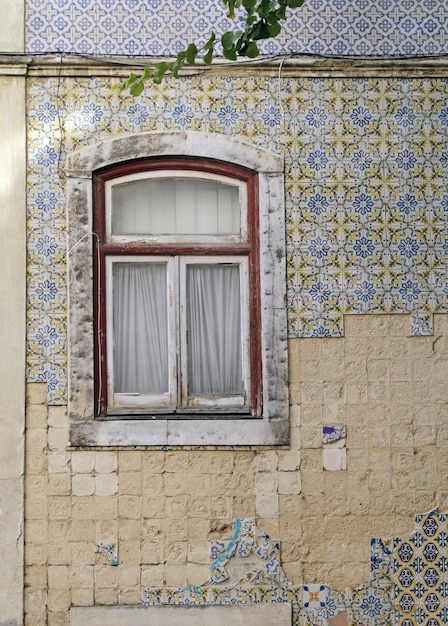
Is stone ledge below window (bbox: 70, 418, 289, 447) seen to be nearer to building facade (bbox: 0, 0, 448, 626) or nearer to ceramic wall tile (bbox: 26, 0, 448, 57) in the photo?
building facade (bbox: 0, 0, 448, 626)

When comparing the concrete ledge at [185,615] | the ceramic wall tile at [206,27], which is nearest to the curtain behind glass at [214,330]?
the concrete ledge at [185,615]

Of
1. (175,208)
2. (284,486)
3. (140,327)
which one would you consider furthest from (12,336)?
(284,486)

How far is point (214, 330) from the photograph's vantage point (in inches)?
228

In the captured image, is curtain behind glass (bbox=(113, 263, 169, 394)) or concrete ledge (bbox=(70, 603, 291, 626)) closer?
concrete ledge (bbox=(70, 603, 291, 626))

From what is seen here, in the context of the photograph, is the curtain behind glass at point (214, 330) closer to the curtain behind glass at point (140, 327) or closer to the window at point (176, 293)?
the window at point (176, 293)

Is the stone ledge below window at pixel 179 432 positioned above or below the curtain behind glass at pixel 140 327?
below

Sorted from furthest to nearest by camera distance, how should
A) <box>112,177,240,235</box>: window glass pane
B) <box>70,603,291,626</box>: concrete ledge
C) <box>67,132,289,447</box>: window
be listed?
<box>112,177,240,235</box>: window glass pane → <box>67,132,289,447</box>: window → <box>70,603,291,626</box>: concrete ledge

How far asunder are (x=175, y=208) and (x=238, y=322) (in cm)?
88

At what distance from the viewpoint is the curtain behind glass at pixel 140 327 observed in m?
5.72

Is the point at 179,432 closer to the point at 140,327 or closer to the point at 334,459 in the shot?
the point at 140,327

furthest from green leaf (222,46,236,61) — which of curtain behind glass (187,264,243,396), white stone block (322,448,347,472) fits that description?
white stone block (322,448,347,472)

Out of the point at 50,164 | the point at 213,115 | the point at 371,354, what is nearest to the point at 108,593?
the point at 371,354

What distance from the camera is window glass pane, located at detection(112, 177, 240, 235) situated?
5.76 metres

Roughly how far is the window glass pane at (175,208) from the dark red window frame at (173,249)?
4.2 inches
